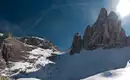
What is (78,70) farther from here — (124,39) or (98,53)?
(124,39)

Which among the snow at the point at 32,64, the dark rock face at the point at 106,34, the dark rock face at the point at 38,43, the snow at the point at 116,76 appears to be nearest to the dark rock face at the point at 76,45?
the dark rock face at the point at 106,34

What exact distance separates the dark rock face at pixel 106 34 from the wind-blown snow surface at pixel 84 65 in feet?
15.8

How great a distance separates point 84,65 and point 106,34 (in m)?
23.6

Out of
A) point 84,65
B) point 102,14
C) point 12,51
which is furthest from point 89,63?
point 12,51

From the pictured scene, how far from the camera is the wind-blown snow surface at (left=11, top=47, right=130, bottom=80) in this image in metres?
91.2

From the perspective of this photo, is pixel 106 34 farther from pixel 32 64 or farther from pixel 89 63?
pixel 32 64

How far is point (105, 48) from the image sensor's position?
110188 millimetres

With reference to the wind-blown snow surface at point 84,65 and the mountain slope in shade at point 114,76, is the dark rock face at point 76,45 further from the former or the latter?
the mountain slope in shade at point 114,76

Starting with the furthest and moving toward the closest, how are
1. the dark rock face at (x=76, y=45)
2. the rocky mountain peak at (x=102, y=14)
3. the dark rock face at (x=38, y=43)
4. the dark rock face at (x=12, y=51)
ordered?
the dark rock face at (x=38, y=43) → the dark rock face at (x=12, y=51) → the dark rock face at (x=76, y=45) → the rocky mountain peak at (x=102, y=14)

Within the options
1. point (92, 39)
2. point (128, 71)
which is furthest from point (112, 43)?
point (128, 71)

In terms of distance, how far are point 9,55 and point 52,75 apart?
4468 centimetres

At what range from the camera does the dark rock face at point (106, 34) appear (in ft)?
364

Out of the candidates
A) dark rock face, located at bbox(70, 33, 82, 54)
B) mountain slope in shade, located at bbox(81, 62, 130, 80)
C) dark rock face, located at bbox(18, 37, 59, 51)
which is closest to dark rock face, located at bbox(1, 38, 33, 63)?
dark rock face, located at bbox(18, 37, 59, 51)

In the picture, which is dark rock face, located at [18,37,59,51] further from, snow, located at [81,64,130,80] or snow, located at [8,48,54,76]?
snow, located at [81,64,130,80]
